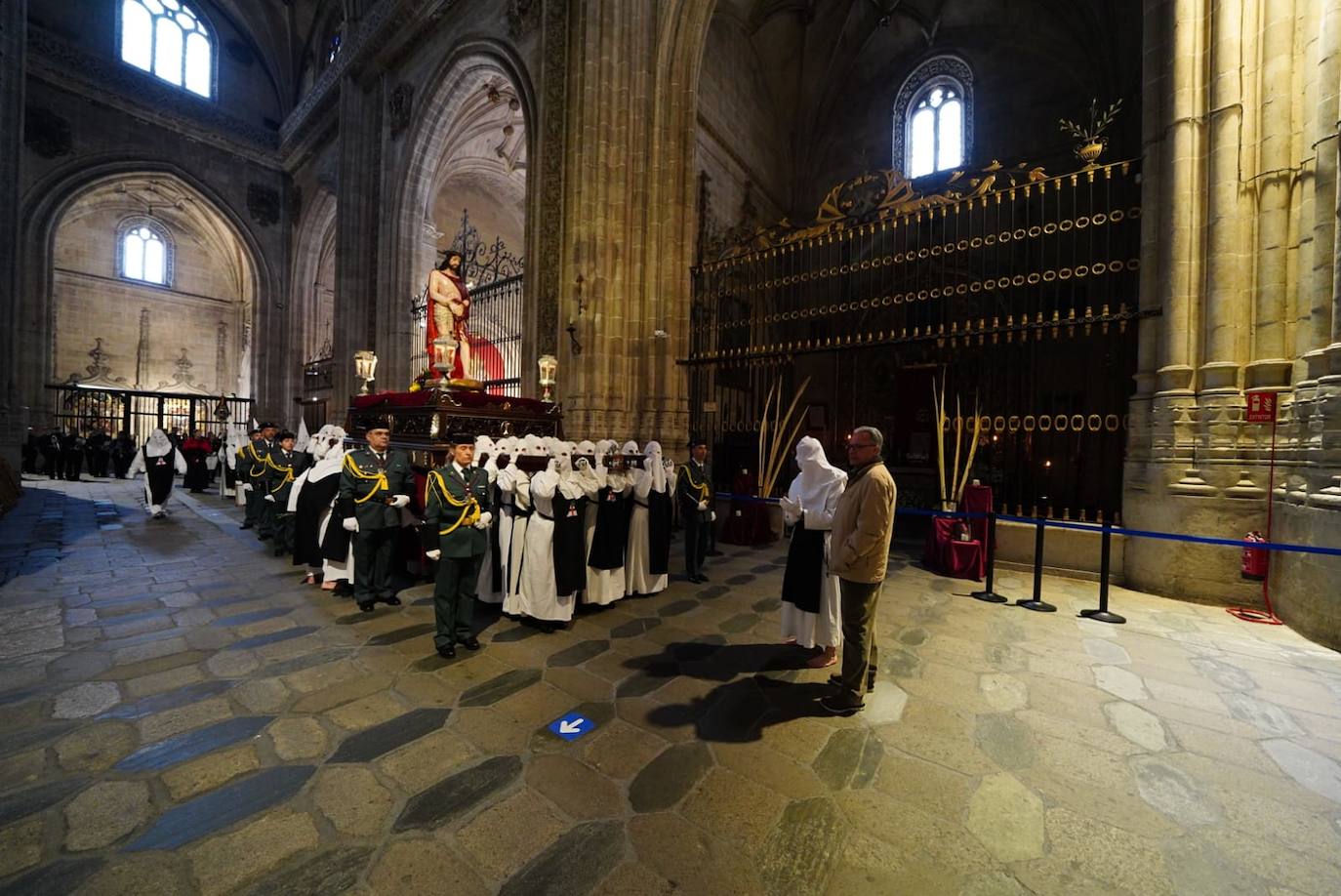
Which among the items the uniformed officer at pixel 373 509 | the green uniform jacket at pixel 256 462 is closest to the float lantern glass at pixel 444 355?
the uniformed officer at pixel 373 509

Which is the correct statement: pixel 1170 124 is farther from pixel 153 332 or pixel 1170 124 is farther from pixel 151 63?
pixel 153 332

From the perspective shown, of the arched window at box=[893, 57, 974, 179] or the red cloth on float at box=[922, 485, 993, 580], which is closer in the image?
the red cloth on float at box=[922, 485, 993, 580]

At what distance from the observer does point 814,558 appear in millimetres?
4004

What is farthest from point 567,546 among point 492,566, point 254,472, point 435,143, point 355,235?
point 355,235

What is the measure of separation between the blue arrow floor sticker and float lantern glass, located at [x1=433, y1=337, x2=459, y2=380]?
19.1 ft

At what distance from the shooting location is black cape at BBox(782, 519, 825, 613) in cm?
396

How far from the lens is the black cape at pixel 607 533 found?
5.03 m

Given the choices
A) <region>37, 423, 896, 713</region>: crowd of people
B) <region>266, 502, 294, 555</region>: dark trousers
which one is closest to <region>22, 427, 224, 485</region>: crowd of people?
<region>266, 502, 294, 555</region>: dark trousers

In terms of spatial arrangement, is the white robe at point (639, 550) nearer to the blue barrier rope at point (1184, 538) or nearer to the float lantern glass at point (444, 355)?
the blue barrier rope at point (1184, 538)

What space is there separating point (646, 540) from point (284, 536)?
4.97 m

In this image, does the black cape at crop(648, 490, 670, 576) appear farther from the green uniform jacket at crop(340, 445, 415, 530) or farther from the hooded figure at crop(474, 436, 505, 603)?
the green uniform jacket at crop(340, 445, 415, 530)

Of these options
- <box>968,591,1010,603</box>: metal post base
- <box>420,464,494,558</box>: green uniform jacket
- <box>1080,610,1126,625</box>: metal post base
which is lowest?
<box>968,591,1010,603</box>: metal post base

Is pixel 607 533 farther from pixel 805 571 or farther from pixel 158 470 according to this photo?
pixel 158 470

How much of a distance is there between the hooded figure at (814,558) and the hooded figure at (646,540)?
1.83 meters
